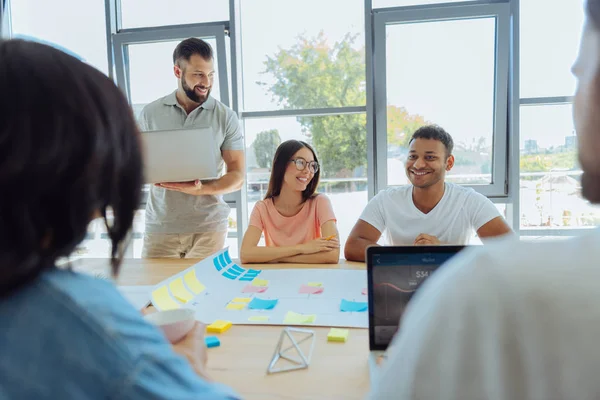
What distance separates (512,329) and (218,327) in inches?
35.2

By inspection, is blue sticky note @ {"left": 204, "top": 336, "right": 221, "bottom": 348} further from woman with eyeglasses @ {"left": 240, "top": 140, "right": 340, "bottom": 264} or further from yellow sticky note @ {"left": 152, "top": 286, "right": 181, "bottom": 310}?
woman with eyeglasses @ {"left": 240, "top": 140, "right": 340, "bottom": 264}

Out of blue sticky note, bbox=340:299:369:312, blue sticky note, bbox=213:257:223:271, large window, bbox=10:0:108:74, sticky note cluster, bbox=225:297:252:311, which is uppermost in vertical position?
large window, bbox=10:0:108:74

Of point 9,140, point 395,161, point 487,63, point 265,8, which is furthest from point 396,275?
point 265,8

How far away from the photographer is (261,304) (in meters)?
1.24

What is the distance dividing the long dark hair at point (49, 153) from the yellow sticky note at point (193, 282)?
97cm

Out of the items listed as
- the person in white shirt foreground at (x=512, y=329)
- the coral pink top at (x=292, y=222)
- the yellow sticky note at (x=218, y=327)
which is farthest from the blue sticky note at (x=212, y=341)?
the coral pink top at (x=292, y=222)

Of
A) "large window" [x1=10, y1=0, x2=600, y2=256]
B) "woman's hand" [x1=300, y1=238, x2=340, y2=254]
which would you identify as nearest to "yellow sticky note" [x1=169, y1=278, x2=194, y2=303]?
"woman's hand" [x1=300, y1=238, x2=340, y2=254]

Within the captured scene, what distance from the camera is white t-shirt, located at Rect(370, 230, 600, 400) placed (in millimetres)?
293

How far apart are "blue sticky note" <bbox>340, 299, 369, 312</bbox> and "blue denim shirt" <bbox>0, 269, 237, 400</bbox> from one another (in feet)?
2.76

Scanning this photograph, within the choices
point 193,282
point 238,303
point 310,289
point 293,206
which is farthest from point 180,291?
point 293,206

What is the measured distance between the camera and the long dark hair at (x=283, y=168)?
2.29 metres

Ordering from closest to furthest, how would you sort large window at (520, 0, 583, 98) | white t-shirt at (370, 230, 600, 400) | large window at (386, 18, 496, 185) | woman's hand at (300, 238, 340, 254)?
white t-shirt at (370, 230, 600, 400), woman's hand at (300, 238, 340, 254), large window at (520, 0, 583, 98), large window at (386, 18, 496, 185)

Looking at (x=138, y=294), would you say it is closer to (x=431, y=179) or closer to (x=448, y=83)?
(x=431, y=179)

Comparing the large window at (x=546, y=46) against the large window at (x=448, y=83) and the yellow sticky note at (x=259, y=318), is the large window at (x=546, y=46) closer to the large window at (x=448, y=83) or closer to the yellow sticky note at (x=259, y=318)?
the large window at (x=448, y=83)
